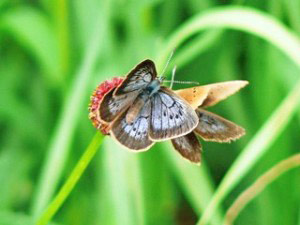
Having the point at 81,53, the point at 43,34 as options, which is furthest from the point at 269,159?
the point at 43,34

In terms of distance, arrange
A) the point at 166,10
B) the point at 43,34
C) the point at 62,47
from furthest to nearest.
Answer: the point at 166,10, the point at 43,34, the point at 62,47

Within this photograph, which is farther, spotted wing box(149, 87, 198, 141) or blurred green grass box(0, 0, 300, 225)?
blurred green grass box(0, 0, 300, 225)

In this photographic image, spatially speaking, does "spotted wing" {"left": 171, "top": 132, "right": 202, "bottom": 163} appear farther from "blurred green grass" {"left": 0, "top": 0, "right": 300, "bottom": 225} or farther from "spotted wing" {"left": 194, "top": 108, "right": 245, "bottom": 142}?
"blurred green grass" {"left": 0, "top": 0, "right": 300, "bottom": 225}

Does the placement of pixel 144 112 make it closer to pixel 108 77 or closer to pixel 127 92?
pixel 127 92

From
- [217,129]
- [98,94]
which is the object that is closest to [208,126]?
[217,129]

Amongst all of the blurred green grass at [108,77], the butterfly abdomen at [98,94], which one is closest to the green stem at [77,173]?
the butterfly abdomen at [98,94]

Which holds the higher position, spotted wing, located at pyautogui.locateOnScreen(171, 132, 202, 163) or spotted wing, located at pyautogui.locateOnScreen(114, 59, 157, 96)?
spotted wing, located at pyautogui.locateOnScreen(114, 59, 157, 96)

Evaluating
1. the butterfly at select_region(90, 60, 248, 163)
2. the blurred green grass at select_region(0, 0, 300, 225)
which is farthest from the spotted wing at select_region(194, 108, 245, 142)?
the blurred green grass at select_region(0, 0, 300, 225)

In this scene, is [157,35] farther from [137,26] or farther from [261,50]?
[261,50]
